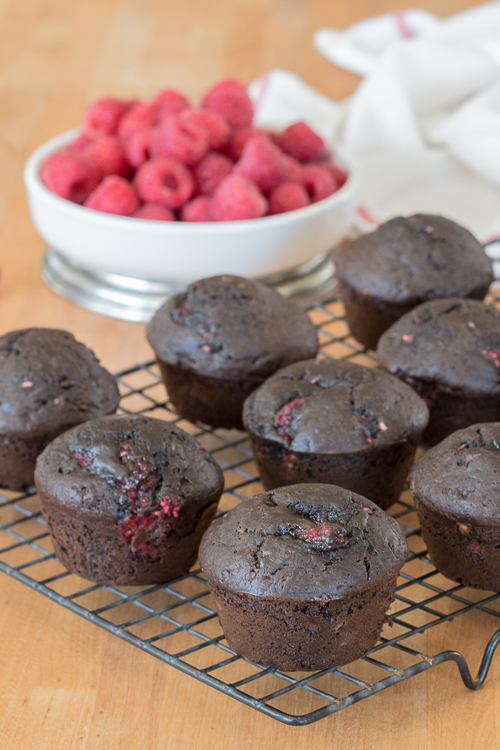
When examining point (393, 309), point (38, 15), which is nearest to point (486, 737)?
point (393, 309)

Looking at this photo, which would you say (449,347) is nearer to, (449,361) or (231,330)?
(449,361)

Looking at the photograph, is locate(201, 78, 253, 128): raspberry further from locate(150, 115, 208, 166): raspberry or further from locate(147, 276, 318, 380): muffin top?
locate(147, 276, 318, 380): muffin top

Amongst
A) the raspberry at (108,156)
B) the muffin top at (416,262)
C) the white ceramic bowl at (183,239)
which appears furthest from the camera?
the raspberry at (108,156)

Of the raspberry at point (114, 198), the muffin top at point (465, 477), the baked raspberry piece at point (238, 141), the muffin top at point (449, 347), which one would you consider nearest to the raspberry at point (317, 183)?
the baked raspberry piece at point (238, 141)

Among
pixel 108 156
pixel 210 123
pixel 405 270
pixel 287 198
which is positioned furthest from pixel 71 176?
pixel 405 270

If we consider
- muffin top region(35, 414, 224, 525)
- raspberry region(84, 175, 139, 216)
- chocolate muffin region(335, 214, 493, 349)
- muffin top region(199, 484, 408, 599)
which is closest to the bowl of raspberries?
raspberry region(84, 175, 139, 216)

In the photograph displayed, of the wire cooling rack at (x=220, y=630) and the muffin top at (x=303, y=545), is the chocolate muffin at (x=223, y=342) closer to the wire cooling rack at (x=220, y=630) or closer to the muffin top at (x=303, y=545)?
the wire cooling rack at (x=220, y=630)
